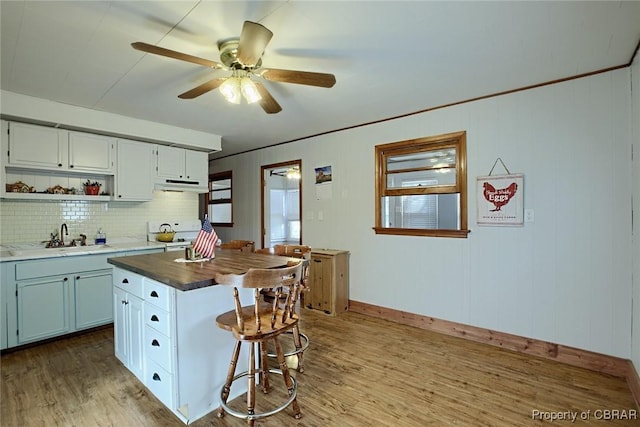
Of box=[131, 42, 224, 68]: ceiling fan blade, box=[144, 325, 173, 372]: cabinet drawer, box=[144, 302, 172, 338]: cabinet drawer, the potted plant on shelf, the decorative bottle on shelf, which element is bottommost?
box=[144, 325, 173, 372]: cabinet drawer

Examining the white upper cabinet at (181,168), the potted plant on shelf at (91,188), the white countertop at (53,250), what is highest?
the white upper cabinet at (181,168)

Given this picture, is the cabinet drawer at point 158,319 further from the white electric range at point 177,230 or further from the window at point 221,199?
the window at point 221,199

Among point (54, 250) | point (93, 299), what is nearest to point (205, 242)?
point (93, 299)

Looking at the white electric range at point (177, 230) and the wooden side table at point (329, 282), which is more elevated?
the white electric range at point (177, 230)

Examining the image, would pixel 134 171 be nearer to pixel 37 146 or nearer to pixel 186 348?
pixel 37 146

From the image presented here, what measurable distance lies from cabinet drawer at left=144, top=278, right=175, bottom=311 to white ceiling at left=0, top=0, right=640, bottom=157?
161 cm

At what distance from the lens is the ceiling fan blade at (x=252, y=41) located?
1.57 metres

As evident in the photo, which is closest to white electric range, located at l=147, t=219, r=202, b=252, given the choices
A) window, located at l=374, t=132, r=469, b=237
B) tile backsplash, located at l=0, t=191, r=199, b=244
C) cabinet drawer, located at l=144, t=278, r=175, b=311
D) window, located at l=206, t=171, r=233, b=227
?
tile backsplash, located at l=0, t=191, r=199, b=244

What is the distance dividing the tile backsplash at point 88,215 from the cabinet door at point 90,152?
52 centimetres

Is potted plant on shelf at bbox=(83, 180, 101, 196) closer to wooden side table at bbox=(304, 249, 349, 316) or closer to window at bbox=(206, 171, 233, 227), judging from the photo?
window at bbox=(206, 171, 233, 227)

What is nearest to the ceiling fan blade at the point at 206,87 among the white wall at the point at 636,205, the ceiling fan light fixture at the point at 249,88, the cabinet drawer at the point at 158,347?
the ceiling fan light fixture at the point at 249,88

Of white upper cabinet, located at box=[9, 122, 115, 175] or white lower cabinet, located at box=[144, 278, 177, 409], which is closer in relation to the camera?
white lower cabinet, located at box=[144, 278, 177, 409]

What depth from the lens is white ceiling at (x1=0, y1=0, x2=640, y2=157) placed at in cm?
175

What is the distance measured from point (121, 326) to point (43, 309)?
111 centimetres
